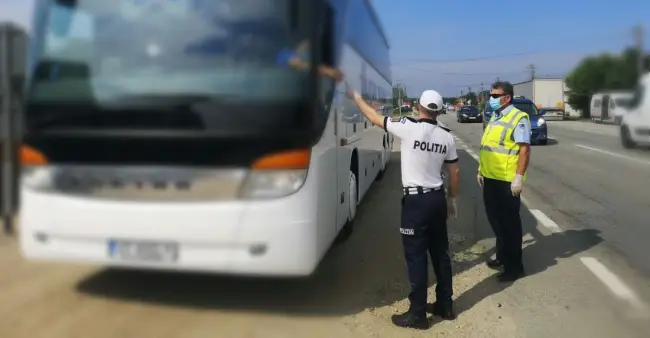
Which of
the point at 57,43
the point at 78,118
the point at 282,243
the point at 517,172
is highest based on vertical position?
the point at 57,43

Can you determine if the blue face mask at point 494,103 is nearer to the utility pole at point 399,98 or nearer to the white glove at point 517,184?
the white glove at point 517,184

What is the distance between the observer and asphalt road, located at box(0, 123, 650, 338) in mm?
4164

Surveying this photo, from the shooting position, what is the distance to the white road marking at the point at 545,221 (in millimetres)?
7543

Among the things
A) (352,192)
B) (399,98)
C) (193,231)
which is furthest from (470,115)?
(193,231)

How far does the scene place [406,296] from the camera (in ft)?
16.1

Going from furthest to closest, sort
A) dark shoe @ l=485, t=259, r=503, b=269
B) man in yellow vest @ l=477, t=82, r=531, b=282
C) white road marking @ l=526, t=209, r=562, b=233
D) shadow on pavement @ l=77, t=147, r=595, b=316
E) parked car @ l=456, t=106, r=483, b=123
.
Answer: parked car @ l=456, t=106, r=483, b=123 → white road marking @ l=526, t=209, r=562, b=233 → dark shoe @ l=485, t=259, r=503, b=269 → man in yellow vest @ l=477, t=82, r=531, b=282 → shadow on pavement @ l=77, t=147, r=595, b=316

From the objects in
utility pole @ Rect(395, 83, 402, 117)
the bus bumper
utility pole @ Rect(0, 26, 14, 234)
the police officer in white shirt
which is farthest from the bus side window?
utility pole @ Rect(395, 83, 402, 117)

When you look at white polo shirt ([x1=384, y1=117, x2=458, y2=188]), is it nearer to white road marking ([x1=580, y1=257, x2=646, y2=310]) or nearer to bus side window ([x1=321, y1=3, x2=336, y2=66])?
bus side window ([x1=321, y1=3, x2=336, y2=66])

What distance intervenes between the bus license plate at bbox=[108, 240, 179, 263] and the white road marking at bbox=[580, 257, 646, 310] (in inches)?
144

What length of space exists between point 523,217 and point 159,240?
5796 millimetres

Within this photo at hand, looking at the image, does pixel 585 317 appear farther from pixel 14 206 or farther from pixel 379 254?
pixel 14 206

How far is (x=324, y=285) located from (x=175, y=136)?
79.0 inches

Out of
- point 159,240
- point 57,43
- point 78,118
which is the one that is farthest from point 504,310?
point 57,43

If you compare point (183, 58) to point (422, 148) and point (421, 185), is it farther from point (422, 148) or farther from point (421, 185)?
point (421, 185)
